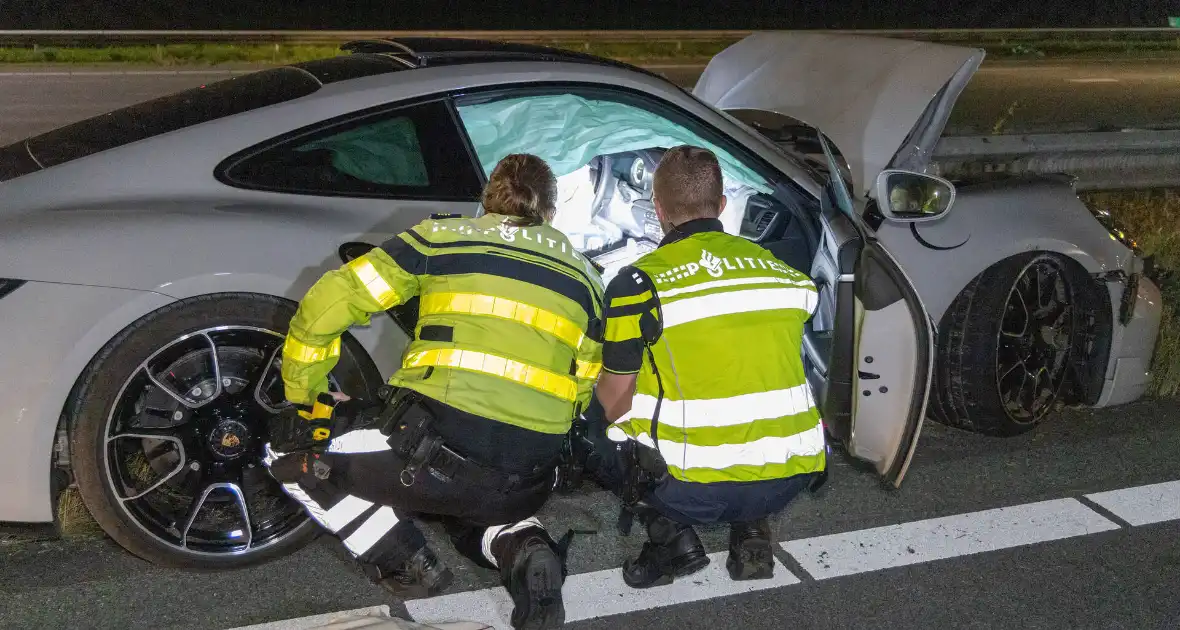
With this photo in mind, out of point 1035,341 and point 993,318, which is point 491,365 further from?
point 1035,341

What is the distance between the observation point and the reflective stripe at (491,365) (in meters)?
2.80

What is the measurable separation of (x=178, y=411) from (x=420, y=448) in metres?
0.81

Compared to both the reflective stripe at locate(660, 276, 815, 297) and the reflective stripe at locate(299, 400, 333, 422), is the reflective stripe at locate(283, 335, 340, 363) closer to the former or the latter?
the reflective stripe at locate(299, 400, 333, 422)

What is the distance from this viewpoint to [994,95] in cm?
1541

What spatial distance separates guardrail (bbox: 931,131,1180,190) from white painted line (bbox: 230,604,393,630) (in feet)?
15.0

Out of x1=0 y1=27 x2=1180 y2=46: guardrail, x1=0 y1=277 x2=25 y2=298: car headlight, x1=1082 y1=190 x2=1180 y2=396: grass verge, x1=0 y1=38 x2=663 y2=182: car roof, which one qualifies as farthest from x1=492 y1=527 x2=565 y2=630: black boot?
x1=0 y1=27 x2=1180 y2=46: guardrail

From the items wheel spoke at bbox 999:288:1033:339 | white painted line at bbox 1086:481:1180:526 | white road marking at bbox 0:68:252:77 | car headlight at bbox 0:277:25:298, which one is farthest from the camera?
white road marking at bbox 0:68:252:77

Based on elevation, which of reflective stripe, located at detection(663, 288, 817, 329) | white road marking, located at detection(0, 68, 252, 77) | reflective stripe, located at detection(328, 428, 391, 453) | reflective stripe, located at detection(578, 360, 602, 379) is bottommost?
Result: reflective stripe, located at detection(328, 428, 391, 453)

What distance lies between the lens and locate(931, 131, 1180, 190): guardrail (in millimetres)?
6410

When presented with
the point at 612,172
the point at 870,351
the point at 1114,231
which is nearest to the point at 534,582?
the point at 870,351

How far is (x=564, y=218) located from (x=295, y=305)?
1638mm

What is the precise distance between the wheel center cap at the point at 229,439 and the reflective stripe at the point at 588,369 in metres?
1.03

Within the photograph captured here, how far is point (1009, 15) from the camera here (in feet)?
89.0

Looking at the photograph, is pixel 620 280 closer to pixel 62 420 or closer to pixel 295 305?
pixel 295 305
